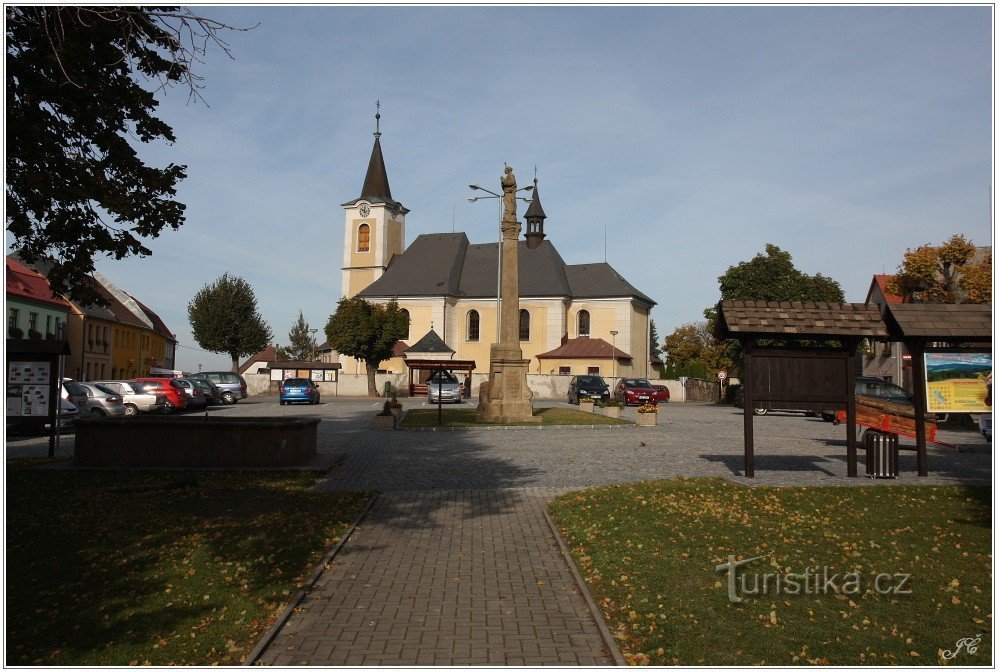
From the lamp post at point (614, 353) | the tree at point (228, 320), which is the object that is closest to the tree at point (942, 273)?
the lamp post at point (614, 353)

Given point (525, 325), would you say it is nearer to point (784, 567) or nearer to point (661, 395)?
point (661, 395)

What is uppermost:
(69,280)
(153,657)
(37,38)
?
(37,38)

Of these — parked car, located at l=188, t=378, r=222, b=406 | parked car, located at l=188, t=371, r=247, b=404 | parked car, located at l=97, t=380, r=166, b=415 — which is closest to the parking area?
parked car, located at l=97, t=380, r=166, b=415

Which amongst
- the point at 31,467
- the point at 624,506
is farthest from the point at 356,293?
the point at 624,506

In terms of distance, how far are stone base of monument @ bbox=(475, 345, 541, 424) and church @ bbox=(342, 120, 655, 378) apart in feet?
111

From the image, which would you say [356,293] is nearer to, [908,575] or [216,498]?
[216,498]

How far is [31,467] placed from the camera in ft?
45.6

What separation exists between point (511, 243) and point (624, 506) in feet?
63.8

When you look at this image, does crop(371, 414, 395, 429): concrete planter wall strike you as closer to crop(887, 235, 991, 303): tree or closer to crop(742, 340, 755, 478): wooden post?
crop(742, 340, 755, 478): wooden post

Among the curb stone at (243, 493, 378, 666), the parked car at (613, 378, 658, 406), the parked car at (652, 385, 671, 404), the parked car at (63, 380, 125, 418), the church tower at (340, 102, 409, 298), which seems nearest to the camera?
the curb stone at (243, 493, 378, 666)

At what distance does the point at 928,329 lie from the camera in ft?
42.7

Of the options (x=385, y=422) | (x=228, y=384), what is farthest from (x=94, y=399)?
(x=228, y=384)

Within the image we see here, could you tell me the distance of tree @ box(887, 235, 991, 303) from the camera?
34750 mm

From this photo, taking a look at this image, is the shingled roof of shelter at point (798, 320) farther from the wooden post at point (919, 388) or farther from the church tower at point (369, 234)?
the church tower at point (369, 234)
